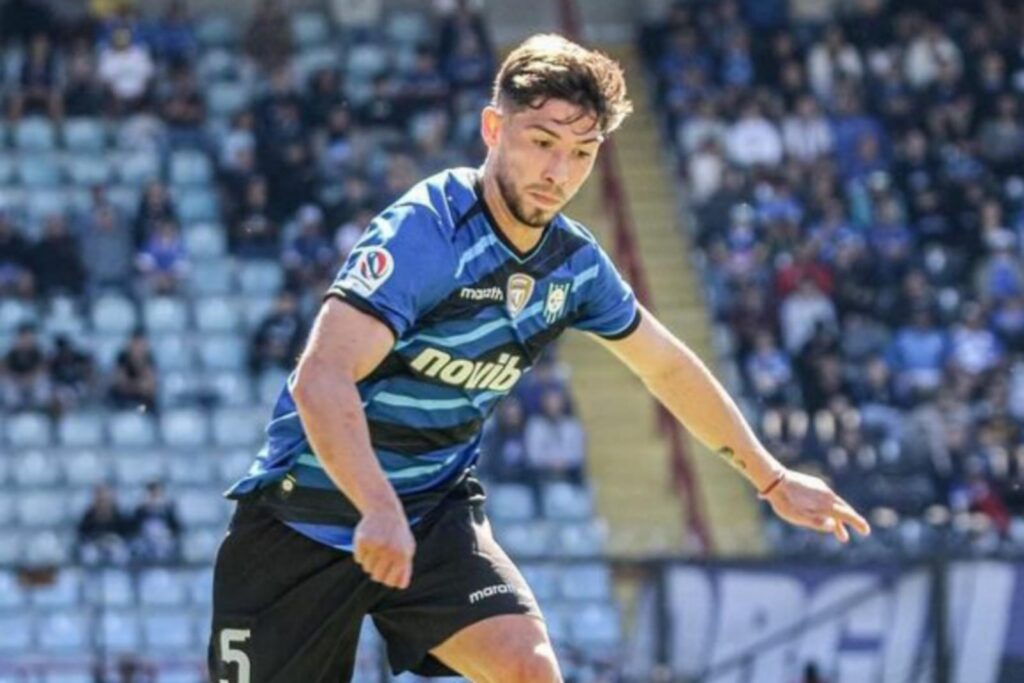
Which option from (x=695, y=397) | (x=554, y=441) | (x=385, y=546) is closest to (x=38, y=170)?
(x=554, y=441)

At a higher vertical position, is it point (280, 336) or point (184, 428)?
point (280, 336)

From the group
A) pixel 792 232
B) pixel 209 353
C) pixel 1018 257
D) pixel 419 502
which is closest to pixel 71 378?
pixel 209 353

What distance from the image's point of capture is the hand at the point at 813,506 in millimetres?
6445

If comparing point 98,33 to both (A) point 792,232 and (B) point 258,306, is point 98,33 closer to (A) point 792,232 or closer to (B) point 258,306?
(B) point 258,306

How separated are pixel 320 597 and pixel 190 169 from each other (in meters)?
13.8

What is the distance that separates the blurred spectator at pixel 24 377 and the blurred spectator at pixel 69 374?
104mm

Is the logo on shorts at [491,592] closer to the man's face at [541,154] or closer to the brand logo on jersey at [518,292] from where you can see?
the brand logo on jersey at [518,292]

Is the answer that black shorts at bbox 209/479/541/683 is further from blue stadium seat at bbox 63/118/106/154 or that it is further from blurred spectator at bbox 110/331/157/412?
blue stadium seat at bbox 63/118/106/154

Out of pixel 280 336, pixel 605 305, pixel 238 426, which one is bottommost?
pixel 238 426

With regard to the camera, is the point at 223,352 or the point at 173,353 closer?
the point at 173,353

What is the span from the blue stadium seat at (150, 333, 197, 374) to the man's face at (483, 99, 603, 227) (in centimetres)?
1205

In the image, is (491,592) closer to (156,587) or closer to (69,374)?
(156,587)

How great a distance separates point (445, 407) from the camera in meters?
6.11

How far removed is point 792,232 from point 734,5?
3.28 metres
